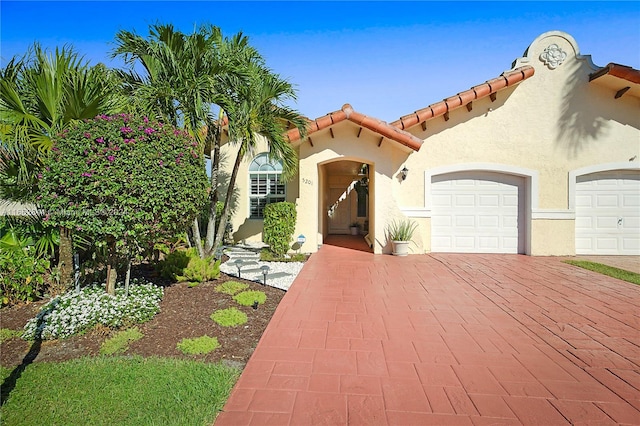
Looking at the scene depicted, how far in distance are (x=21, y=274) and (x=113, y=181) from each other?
2.65m

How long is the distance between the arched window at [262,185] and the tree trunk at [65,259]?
280 inches

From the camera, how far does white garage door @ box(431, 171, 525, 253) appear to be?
427 inches

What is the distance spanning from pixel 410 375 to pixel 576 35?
12.9m

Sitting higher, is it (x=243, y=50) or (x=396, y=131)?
(x=243, y=50)

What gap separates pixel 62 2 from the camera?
6828 mm

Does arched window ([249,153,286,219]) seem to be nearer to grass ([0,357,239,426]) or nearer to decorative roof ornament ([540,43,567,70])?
grass ([0,357,239,426])

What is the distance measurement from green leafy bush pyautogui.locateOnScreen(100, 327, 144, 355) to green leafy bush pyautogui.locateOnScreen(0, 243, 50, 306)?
2473 mm

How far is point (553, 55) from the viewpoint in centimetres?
1033

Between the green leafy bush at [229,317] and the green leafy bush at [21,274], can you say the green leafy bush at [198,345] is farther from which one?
the green leafy bush at [21,274]

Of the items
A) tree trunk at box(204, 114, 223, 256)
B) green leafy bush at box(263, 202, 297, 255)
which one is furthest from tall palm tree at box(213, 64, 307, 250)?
green leafy bush at box(263, 202, 297, 255)

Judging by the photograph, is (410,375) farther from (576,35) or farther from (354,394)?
(576,35)

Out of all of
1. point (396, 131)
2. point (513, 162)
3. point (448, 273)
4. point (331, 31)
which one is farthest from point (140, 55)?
point (513, 162)

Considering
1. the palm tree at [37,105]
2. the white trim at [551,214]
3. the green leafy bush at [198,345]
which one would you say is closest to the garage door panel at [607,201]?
the white trim at [551,214]

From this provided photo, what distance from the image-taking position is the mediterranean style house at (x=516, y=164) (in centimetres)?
1035
